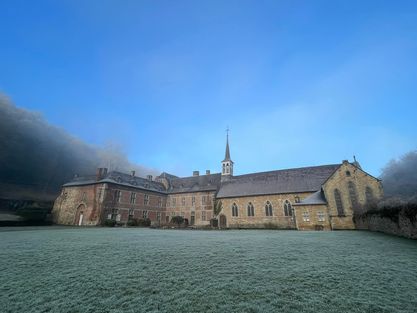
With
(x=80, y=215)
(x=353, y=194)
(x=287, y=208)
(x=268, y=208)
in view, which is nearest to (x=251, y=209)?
(x=268, y=208)

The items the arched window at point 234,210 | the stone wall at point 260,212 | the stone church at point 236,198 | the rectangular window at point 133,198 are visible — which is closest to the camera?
the stone church at point 236,198

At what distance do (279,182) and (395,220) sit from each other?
20218 millimetres

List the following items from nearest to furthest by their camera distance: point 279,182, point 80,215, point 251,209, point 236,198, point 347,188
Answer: point 347,188, point 251,209, point 279,182, point 80,215, point 236,198

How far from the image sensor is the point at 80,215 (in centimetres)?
3419

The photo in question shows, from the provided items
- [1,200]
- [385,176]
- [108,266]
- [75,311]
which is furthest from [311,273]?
[385,176]

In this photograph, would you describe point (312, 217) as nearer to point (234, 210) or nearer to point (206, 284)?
point (234, 210)

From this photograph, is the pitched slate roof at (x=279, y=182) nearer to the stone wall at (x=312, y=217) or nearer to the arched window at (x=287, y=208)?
the arched window at (x=287, y=208)

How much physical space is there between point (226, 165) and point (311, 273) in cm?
3890

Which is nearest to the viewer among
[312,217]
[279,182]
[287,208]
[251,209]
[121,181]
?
[312,217]

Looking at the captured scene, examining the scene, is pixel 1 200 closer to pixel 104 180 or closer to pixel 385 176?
pixel 104 180

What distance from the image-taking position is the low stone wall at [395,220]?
37.1 ft

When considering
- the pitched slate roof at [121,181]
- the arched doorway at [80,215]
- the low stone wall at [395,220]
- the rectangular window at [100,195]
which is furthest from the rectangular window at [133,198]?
the low stone wall at [395,220]

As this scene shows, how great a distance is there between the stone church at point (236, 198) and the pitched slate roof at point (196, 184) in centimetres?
21

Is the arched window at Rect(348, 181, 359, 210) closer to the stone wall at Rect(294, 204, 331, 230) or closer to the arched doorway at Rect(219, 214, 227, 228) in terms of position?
the stone wall at Rect(294, 204, 331, 230)
